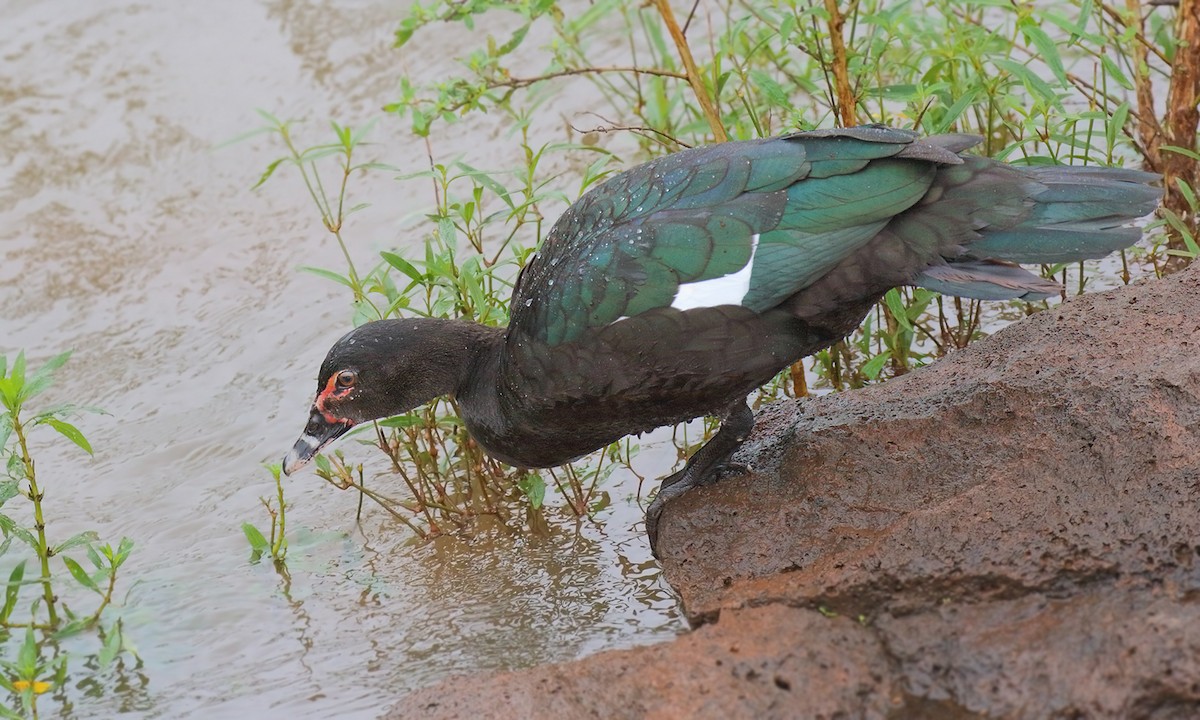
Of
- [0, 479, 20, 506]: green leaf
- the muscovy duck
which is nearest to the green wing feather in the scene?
the muscovy duck

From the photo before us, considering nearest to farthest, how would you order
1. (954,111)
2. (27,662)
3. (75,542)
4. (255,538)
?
(27,662), (75,542), (255,538), (954,111)

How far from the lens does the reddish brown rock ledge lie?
3104 millimetres

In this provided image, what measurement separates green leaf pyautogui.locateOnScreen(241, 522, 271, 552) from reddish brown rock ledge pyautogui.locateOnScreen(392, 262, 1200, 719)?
138cm

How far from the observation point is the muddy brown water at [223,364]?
4207 mm

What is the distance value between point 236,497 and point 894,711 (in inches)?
127

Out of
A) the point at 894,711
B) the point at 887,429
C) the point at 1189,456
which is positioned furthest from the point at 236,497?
the point at 1189,456

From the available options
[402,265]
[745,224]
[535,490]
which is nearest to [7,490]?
[402,265]

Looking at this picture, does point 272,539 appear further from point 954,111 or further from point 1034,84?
point 1034,84

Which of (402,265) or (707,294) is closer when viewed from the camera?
(707,294)

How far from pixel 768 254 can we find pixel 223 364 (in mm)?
3524

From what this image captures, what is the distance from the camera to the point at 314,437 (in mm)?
4691

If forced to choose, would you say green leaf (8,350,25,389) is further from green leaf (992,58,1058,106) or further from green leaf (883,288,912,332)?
green leaf (992,58,1058,106)

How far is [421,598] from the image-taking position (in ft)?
14.8

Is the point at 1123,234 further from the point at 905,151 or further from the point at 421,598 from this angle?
the point at 421,598
